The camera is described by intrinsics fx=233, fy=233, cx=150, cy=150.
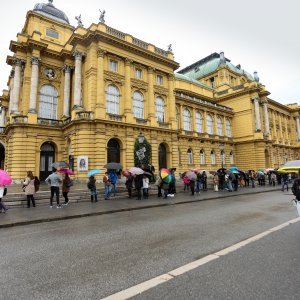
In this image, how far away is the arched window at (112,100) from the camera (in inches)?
1052

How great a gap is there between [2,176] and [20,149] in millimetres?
16829

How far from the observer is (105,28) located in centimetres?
2653

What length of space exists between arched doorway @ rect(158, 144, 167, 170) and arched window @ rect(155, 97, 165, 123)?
11.8 feet

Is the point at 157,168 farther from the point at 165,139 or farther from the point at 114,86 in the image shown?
the point at 114,86

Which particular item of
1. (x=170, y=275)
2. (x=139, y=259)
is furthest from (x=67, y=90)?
(x=170, y=275)

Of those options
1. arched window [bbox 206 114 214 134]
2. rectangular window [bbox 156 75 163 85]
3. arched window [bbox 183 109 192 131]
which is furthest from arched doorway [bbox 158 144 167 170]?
arched window [bbox 206 114 214 134]

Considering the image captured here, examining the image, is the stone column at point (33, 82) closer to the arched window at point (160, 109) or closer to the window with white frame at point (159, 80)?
the arched window at point (160, 109)

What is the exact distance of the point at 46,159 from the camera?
27078 mm

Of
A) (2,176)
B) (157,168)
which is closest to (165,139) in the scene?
(157,168)

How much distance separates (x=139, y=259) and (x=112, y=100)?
24.2m

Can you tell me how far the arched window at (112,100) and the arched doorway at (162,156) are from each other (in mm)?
7178

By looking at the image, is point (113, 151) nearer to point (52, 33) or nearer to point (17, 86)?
point (17, 86)

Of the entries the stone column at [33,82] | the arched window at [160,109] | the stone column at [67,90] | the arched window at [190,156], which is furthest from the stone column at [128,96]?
the arched window at [190,156]

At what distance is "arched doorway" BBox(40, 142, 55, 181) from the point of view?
87.4 ft
